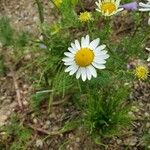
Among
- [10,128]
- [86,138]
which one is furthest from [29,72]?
[86,138]

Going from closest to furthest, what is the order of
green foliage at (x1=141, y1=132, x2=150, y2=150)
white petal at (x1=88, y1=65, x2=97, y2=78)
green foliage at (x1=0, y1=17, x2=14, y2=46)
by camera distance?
white petal at (x1=88, y1=65, x2=97, y2=78) → green foliage at (x1=141, y1=132, x2=150, y2=150) → green foliage at (x1=0, y1=17, x2=14, y2=46)

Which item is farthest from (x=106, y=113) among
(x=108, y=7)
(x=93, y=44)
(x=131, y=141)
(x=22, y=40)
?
(x=22, y=40)

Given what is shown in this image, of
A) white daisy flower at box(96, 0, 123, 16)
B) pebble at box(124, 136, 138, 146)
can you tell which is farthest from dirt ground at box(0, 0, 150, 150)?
white daisy flower at box(96, 0, 123, 16)

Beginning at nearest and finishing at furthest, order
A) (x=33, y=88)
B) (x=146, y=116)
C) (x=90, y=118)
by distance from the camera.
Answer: (x=90, y=118)
(x=146, y=116)
(x=33, y=88)

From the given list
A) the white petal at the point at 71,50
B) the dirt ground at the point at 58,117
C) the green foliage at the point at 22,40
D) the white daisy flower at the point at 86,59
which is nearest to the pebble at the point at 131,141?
the dirt ground at the point at 58,117

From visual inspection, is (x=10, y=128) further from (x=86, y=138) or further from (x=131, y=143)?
(x=131, y=143)

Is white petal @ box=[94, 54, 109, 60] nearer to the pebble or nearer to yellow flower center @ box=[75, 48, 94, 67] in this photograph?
yellow flower center @ box=[75, 48, 94, 67]
